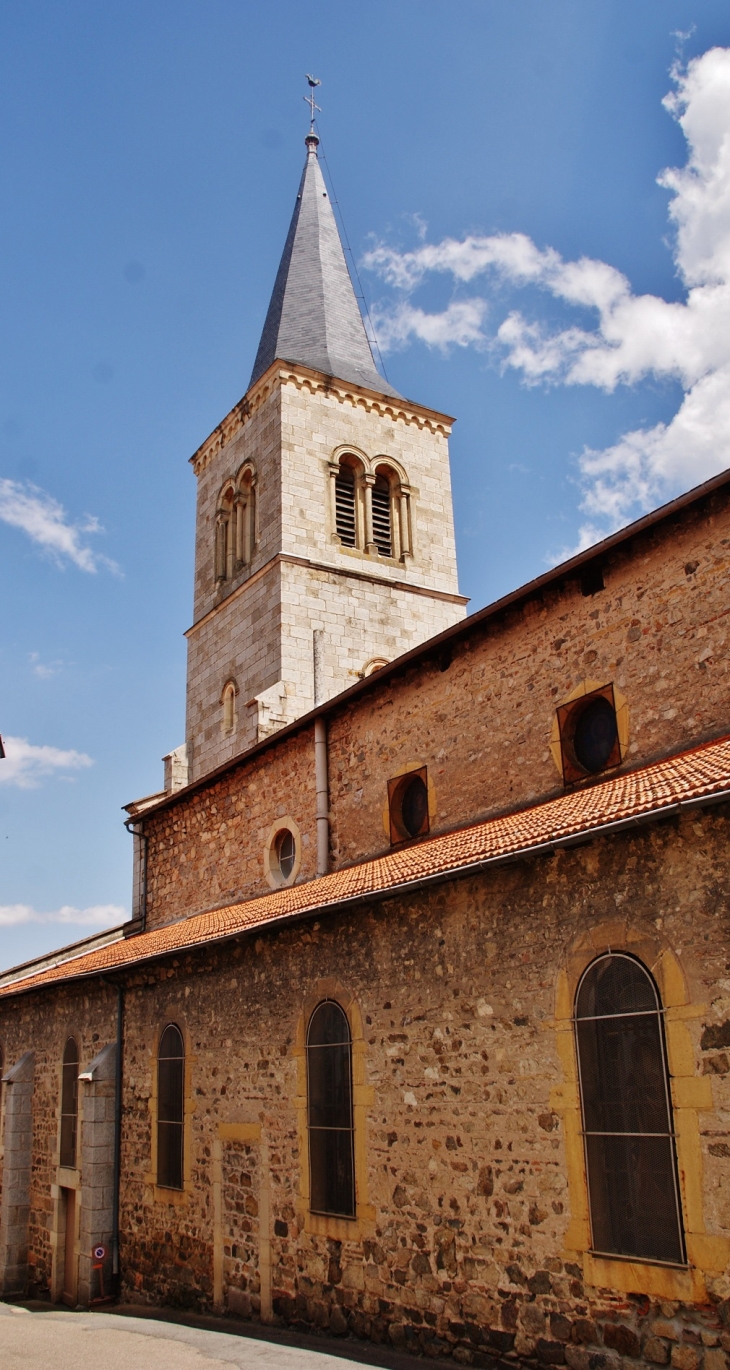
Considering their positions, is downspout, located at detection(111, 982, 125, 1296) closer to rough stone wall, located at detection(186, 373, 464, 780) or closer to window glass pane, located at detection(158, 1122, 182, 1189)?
window glass pane, located at detection(158, 1122, 182, 1189)

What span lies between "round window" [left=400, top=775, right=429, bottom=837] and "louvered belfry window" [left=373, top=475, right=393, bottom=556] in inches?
461

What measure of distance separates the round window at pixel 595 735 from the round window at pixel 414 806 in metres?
2.22

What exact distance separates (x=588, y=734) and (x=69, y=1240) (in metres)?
10.5

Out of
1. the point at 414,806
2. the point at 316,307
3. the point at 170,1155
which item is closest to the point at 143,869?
the point at 170,1155

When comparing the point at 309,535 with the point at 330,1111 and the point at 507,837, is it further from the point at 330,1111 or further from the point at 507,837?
the point at 507,837

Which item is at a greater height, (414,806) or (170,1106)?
(414,806)

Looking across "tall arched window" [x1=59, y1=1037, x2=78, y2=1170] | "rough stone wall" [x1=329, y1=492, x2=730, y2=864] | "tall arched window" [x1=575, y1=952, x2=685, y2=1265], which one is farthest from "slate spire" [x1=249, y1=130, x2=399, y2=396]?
"tall arched window" [x1=575, y1=952, x2=685, y2=1265]

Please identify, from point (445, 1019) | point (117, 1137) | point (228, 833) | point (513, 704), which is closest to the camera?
point (445, 1019)

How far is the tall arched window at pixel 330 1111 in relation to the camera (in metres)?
9.15

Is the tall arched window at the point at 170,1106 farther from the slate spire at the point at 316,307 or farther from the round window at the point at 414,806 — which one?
the slate spire at the point at 316,307

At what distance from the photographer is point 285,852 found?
46.3ft

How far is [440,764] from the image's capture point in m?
11.5

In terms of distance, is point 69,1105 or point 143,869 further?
point 143,869

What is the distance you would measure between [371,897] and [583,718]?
9.40ft
